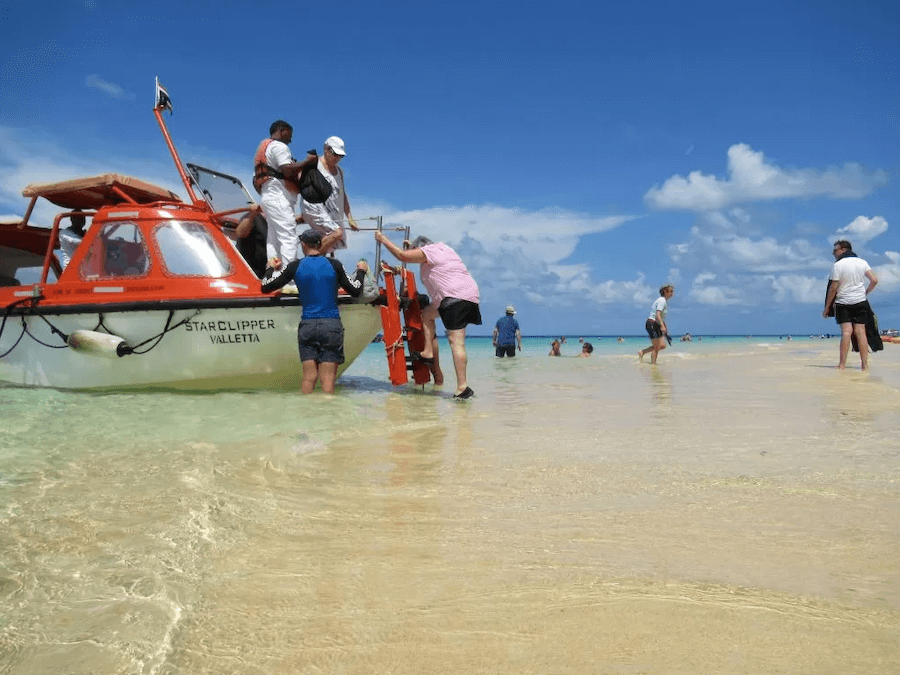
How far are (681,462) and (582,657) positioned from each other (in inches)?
89.4

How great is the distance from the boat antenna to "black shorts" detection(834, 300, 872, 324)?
31.3 ft

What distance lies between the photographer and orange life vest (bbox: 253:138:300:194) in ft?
24.2

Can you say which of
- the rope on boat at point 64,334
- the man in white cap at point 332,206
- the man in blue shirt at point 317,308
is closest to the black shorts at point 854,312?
the man in white cap at point 332,206

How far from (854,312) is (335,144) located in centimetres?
834

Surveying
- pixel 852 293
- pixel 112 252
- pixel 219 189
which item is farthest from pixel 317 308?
pixel 852 293

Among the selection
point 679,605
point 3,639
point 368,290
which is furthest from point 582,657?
point 368,290

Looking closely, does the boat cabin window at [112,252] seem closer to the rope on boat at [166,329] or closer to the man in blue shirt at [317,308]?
the rope on boat at [166,329]

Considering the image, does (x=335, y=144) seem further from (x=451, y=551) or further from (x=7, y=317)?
(x=451, y=551)

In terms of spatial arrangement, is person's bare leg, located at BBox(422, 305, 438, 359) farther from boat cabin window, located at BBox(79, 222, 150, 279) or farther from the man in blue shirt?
boat cabin window, located at BBox(79, 222, 150, 279)

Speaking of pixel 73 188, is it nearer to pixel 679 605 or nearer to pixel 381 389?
pixel 381 389

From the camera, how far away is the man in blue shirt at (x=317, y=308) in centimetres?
669

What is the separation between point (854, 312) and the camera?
10281 millimetres

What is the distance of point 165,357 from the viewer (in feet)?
23.6

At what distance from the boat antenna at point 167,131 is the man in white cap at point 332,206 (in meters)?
1.47
